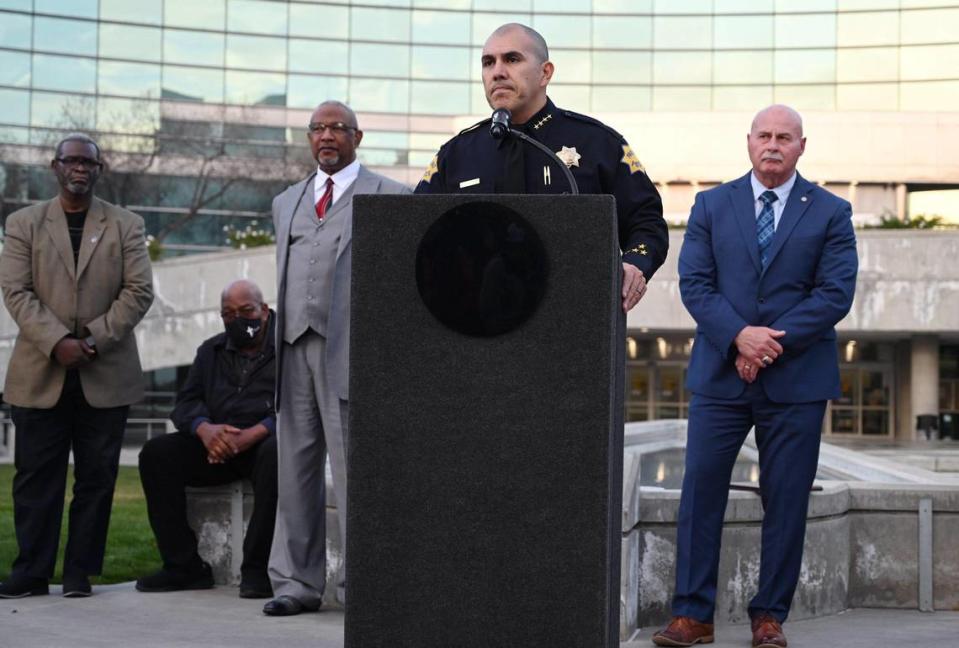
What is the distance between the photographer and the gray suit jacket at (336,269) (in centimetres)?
565

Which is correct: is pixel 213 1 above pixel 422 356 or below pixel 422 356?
above

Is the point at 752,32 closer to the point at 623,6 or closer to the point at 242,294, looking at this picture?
the point at 623,6

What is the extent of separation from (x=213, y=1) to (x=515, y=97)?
1847 inches

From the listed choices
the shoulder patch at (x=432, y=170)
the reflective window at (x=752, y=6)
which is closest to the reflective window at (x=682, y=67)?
the reflective window at (x=752, y=6)

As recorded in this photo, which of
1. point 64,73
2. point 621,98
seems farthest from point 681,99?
point 64,73

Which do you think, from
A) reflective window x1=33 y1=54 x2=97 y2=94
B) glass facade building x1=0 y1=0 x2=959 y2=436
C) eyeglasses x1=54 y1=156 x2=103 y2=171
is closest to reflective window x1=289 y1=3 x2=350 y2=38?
glass facade building x1=0 y1=0 x2=959 y2=436

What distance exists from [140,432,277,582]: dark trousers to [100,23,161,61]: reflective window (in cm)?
4335

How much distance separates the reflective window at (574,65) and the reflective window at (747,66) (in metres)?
4.72

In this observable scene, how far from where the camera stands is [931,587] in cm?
612

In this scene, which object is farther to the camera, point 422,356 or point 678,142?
point 678,142

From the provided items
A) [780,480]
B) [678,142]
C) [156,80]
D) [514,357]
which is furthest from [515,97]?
[156,80]

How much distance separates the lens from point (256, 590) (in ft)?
20.1

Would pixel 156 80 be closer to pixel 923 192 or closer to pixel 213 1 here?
pixel 213 1

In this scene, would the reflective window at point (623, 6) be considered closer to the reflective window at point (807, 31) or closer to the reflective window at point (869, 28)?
the reflective window at point (807, 31)
